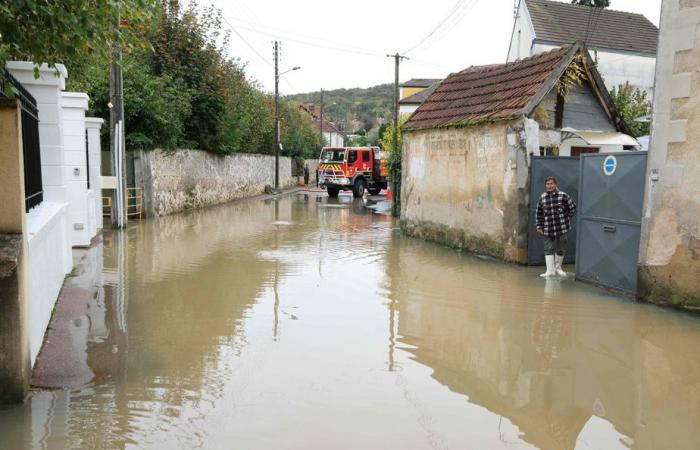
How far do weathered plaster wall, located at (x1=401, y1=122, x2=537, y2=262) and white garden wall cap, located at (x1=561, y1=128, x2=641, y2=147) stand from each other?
53.2 inches

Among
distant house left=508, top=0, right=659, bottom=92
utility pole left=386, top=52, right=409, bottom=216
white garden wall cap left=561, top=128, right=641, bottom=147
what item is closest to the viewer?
white garden wall cap left=561, top=128, right=641, bottom=147

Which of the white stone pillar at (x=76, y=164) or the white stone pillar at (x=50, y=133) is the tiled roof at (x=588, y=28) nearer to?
the white stone pillar at (x=76, y=164)

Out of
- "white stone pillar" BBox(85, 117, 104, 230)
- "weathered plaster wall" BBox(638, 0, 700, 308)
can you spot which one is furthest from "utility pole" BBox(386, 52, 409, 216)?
"weathered plaster wall" BBox(638, 0, 700, 308)

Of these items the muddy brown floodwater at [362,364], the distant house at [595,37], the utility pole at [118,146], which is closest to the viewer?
the muddy brown floodwater at [362,364]

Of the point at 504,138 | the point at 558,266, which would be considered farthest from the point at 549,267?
the point at 504,138

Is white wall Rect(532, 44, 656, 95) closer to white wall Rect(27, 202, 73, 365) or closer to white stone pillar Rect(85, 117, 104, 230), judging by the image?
white stone pillar Rect(85, 117, 104, 230)

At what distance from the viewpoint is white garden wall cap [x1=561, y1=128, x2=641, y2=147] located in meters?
12.0

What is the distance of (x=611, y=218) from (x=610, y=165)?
0.77 m

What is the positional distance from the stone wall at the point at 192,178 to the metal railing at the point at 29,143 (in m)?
12.6

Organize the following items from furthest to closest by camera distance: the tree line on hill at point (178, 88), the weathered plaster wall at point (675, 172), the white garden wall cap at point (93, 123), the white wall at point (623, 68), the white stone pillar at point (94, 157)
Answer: the white wall at point (623, 68) < the tree line on hill at point (178, 88) < the white stone pillar at point (94, 157) < the white garden wall cap at point (93, 123) < the weathered plaster wall at point (675, 172)

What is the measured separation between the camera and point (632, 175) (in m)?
8.76

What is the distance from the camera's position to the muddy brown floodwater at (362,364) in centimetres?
440

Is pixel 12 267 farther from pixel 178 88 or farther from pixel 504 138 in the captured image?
pixel 178 88

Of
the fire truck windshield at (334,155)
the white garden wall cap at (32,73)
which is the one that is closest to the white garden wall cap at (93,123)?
the white garden wall cap at (32,73)
